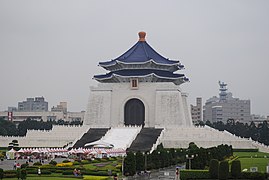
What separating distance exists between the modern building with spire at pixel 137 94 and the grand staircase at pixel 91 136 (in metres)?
3.29

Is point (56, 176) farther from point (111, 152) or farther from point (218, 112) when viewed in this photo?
point (218, 112)

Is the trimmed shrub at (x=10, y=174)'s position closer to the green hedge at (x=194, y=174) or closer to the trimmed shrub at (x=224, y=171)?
the green hedge at (x=194, y=174)

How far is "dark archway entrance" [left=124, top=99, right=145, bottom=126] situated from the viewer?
49.9 metres

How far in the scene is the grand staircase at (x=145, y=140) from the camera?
37.6 m

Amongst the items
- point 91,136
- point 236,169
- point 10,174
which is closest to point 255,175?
point 236,169

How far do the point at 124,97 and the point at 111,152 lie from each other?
15968 millimetres

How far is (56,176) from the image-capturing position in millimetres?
23000

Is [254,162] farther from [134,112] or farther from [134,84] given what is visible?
[134,112]

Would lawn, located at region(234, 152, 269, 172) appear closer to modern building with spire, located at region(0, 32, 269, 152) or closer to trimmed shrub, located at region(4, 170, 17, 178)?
modern building with spire, located at region(0, 32, 269, 152)

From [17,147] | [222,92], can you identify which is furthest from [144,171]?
[222,92]

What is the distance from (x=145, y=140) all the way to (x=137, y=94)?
9703mm

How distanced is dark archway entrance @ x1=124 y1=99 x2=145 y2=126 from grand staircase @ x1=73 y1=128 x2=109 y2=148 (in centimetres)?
487

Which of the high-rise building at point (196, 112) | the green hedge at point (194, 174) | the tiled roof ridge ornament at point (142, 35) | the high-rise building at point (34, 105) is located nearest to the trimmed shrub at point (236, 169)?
the green hedge at point (194, 174)

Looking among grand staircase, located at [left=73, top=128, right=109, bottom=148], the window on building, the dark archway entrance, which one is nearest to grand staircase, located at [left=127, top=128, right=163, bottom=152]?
grand staircase, located at [left=73, top=128, right=109, bottom=148]
